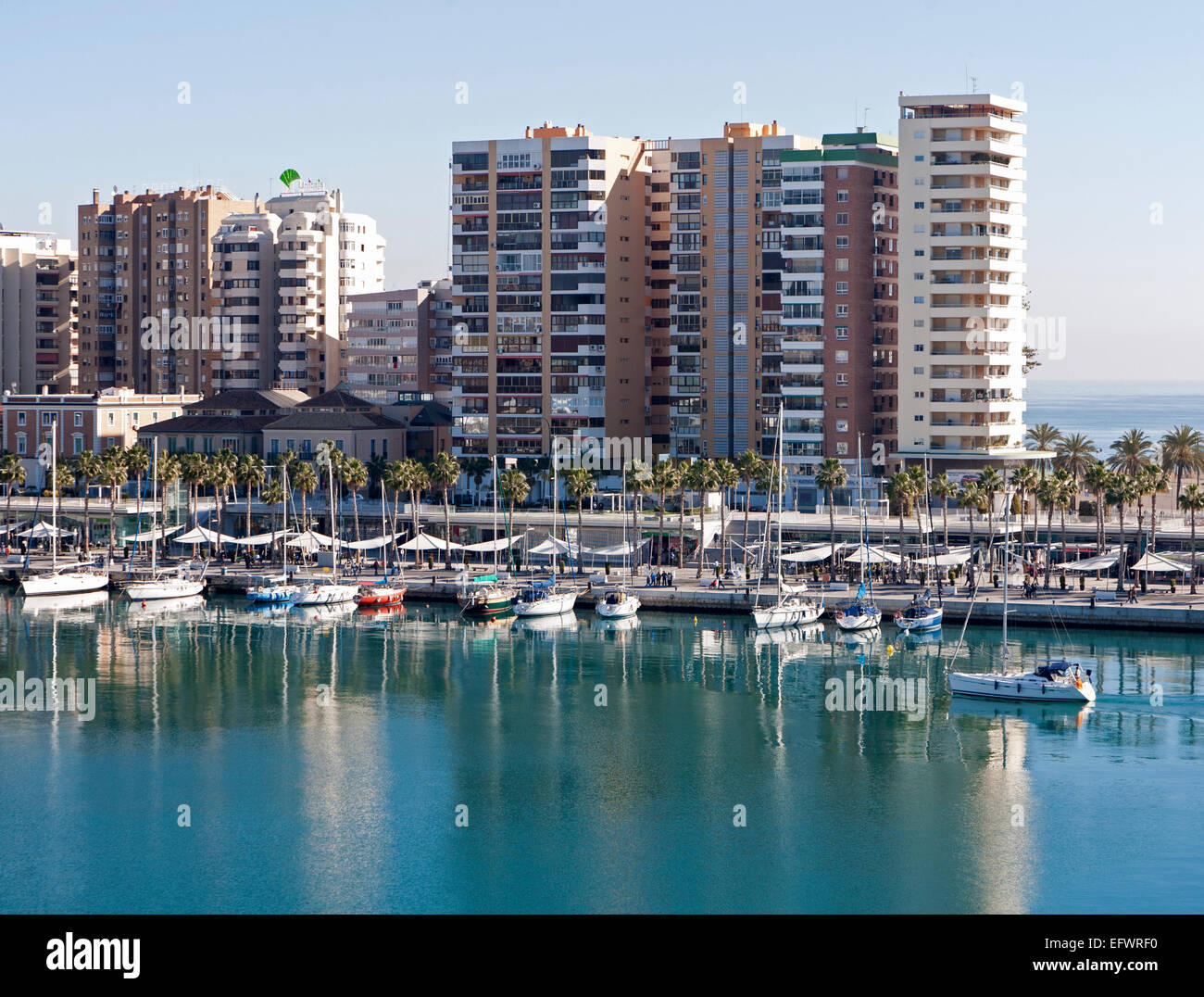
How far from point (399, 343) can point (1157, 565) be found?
10752 cm

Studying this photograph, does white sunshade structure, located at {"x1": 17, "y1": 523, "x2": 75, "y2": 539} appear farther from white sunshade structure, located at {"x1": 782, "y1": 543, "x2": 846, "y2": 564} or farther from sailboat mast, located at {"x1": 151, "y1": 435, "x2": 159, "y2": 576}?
white sunshade structure, located at {"x1": 782, "y1": 543, "x2": 846, "y2": 564}

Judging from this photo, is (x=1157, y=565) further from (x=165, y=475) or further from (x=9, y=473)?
(x=9, y=473)

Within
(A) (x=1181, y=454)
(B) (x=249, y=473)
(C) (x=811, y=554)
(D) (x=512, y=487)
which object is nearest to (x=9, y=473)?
(B) (x=249, y=473)

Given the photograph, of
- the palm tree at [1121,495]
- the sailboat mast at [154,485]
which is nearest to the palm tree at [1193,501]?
the palm tree at [1121,495]

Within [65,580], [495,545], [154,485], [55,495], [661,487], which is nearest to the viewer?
[65,580]

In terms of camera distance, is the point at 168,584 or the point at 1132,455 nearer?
the point at 168,584

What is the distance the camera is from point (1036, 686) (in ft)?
281

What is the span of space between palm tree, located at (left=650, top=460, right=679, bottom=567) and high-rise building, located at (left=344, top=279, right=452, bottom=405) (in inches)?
2681
